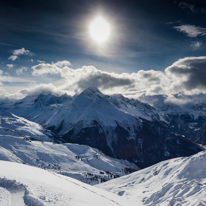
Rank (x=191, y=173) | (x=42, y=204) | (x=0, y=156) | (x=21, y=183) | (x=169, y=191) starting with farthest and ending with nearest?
(x=0, y=156) → (x=191, y=173) → (x=169, y=191) → (x=21, y=183) → (x=42, y=204)

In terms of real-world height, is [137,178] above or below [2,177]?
below

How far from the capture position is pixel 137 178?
301 ft

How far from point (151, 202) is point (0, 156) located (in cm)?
18450

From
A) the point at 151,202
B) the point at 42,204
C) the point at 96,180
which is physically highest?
the point at 42,204

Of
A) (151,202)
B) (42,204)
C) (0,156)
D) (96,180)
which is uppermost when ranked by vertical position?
(42,204)

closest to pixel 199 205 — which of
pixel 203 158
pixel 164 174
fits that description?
pixel 203 158

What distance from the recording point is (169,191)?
1987 inches

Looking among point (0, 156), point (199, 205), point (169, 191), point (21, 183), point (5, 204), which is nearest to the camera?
point (5, 204)

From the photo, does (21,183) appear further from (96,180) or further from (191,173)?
(96,180)

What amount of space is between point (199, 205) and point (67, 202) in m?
31.4

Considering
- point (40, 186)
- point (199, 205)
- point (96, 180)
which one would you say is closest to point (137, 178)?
point (199, 205)

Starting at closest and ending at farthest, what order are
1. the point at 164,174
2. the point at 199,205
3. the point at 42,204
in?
the point at 42,204 < the point at 199,205 < the point at 164,174

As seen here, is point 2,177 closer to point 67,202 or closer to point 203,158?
point 67,202

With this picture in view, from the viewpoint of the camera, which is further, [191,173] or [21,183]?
[191,173]
